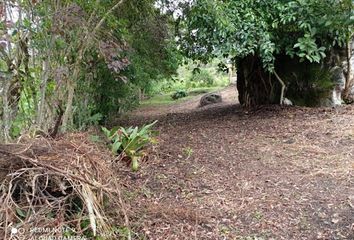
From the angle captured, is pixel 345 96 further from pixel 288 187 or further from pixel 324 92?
pixel 288 187

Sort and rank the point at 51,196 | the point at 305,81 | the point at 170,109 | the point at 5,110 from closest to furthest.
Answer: the point at 51,196 → the point at 5,110 → the point at 305,81 → the point at 170,109

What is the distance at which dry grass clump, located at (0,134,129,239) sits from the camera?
211cm

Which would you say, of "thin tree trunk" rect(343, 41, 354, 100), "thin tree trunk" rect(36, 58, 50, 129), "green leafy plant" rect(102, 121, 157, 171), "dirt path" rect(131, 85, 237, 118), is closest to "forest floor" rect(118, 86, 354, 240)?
"green leafy plant" rect(102, 121, 157, 171)

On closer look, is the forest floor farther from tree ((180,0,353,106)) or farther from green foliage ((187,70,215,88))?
green foliage ((187,70,215,88))

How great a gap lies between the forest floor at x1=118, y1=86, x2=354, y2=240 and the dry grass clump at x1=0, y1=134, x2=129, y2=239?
1.11 ft

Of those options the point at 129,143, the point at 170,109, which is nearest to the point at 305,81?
the point at 129,143

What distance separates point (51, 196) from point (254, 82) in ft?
17.4

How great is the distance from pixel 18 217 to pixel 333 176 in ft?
8.72

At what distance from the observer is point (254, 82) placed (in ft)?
22.9

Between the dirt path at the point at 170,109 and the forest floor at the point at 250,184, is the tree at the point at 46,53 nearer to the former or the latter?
the forest floor at the point at 250,184

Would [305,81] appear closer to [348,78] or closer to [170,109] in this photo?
[348,78]

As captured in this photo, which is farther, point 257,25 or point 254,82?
point 254,82

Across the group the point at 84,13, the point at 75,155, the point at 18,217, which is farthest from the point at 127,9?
the point at 18,217

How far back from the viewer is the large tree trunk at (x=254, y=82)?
6.74 metres
